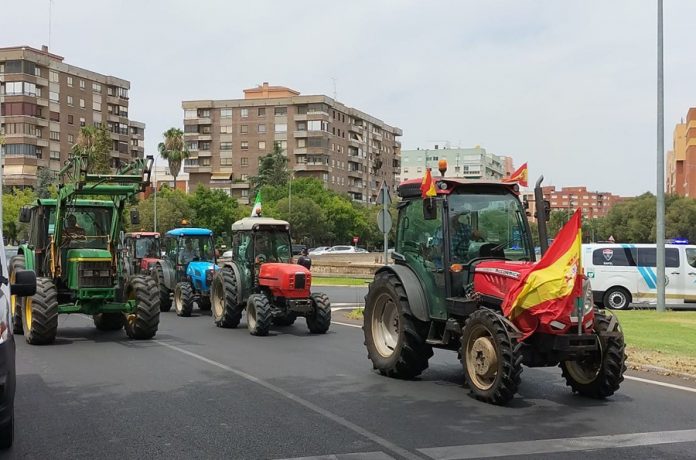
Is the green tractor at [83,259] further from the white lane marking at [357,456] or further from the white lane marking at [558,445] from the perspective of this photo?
the white lane marking at [558,445]

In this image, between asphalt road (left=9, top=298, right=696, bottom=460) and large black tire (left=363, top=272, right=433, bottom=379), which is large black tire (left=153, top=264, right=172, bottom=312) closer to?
asphalt road (left=9, top=298, right=696, bottom=460)

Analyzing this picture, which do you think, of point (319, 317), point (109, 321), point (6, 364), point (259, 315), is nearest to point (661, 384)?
point (319, 317)

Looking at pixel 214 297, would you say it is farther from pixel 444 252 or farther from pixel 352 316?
pixel 444 252

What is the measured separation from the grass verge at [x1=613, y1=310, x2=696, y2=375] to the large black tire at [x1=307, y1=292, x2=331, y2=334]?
570 cm

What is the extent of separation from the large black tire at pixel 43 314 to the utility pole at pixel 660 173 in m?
14.9

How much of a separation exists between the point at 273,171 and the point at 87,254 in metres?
85.8

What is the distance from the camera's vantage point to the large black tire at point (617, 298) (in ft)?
72.5

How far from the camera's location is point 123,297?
47.4ft

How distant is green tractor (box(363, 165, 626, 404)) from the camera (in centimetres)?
784

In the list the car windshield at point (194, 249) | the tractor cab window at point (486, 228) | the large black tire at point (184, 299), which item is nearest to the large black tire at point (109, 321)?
the large black tire at point (184, 299)

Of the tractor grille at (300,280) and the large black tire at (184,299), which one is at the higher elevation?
the tractor grille at (300,280)

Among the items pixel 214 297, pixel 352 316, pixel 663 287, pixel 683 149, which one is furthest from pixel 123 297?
pixel 683 149

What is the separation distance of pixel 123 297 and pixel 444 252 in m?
7.77

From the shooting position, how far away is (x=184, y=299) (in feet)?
63.3
